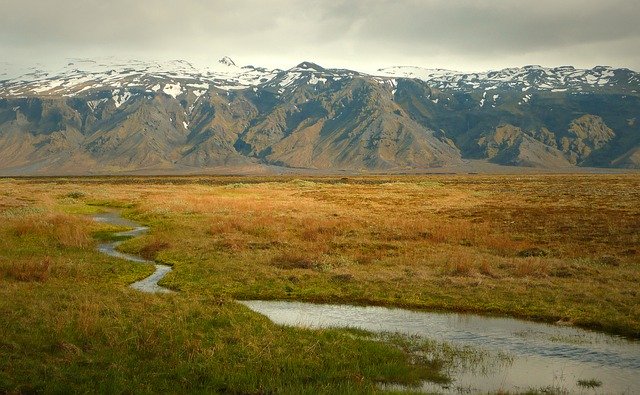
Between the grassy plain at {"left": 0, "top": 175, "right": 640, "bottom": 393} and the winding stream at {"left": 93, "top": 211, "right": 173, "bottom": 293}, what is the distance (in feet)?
2.85

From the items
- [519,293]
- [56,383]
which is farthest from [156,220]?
[56,383]

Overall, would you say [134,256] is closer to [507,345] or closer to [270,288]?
[270,288]

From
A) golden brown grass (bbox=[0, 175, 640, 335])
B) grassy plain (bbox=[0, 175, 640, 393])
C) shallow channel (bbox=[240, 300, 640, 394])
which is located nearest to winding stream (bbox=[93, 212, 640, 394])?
shallow channel (bbox=[240, 300, 640, 394])

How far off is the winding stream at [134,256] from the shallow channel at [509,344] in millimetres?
6545

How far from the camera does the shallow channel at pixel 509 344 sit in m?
17.6

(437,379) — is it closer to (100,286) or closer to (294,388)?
(294,388)

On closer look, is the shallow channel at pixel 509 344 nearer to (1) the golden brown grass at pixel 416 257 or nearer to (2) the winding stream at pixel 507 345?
(2) the winding stream at pixel 507 345

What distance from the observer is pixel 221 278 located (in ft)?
107

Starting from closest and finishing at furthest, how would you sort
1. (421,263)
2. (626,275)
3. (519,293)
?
(519,293), (626,275), (421,263)

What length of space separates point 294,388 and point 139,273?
21.5 meters

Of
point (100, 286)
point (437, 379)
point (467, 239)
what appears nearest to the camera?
point (437, 379)

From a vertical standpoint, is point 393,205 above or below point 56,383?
below

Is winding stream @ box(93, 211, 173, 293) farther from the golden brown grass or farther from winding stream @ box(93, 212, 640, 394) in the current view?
the golden brown grass

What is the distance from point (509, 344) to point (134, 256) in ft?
97.1
